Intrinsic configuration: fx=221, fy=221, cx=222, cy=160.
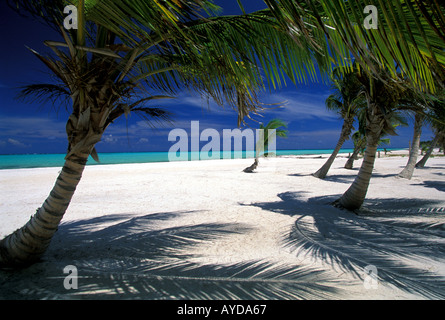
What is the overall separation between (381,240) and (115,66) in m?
3.82

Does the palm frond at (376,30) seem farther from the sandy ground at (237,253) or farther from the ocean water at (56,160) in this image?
the ocean water at (56,160)

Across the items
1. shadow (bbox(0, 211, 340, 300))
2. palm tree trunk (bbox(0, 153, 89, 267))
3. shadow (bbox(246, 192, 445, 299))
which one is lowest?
shadow (bbox(0, 211, 340, 300))

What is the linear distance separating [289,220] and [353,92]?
5510mm

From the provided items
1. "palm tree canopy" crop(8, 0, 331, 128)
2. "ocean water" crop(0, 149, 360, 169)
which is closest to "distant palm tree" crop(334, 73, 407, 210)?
"palm tree canopy" crop(8, 0, 331, 128)

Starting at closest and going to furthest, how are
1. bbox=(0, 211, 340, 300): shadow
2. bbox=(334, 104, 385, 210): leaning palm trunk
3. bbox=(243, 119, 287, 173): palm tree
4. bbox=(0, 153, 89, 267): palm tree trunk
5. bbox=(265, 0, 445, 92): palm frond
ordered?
bbox=(265, 0, 445, 92): palm frond < bbox=(0, 211, 340, 300): shadow < bbox=(0, 153, 89, 267): palm tree trunk < bbox=(334, 104, 385, 210): leaning palm trunk < bbox=(243, 119, 287, 173): palm tree

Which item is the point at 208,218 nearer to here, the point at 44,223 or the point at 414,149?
the point at 44,223

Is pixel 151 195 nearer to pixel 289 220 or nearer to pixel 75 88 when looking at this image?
pixel 289 220

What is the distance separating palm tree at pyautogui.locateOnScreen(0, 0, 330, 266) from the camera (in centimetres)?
176

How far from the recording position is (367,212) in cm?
459

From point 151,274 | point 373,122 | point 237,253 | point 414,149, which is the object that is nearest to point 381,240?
point 237,253

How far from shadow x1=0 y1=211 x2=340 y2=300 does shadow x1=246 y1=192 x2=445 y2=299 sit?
0.58 metres

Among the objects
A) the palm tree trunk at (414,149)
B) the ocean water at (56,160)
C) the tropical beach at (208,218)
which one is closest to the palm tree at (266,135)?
the palm tree trunk at (414,149)

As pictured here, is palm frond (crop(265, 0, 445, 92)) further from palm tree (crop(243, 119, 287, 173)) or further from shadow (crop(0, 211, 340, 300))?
palm tree (crop(243, 119, 287, 173))
